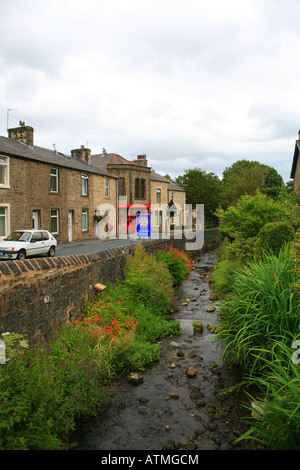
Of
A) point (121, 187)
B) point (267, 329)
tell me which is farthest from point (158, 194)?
point (267, 329)

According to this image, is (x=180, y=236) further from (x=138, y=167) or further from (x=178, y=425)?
(x=178, y=425)

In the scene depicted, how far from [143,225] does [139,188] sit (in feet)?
14.9

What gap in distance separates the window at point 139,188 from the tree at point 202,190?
13.5m

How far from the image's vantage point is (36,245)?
1686 cm

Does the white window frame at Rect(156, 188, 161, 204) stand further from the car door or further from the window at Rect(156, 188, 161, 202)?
the car door

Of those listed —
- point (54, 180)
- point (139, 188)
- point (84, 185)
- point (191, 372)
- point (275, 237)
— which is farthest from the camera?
point (139, 188)

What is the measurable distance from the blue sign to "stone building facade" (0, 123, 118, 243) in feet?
21.3

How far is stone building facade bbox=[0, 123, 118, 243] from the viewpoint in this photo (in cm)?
2062

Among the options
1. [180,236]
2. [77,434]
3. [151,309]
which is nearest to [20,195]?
[180,236]

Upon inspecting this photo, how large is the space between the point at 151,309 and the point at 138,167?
104 ft

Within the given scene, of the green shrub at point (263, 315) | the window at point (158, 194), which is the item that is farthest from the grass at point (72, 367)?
the window at point (158, 194)

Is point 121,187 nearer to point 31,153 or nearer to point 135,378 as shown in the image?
point 31,153

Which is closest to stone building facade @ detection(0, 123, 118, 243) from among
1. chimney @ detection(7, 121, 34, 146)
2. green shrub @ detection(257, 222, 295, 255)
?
chimney @ detection(7, 121, 34, 146)
